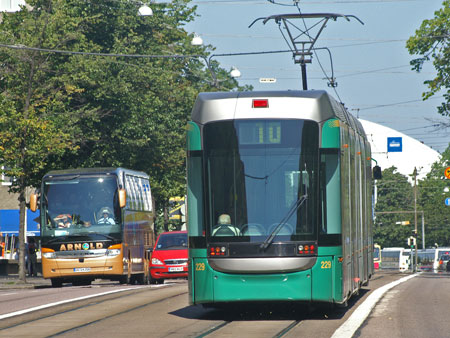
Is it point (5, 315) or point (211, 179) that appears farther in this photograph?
point (5, 315)

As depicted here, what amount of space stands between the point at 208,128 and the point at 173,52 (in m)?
36.7

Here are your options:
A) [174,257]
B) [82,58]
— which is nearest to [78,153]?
[82,58]

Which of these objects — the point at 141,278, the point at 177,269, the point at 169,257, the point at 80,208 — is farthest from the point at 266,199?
the point at 141,278

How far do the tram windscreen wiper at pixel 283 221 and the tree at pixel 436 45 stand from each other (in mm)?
21578

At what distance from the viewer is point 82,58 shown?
3728 centimetres

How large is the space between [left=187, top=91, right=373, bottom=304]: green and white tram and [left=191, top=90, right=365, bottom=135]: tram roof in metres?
0.01

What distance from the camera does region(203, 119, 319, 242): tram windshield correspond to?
532 inches

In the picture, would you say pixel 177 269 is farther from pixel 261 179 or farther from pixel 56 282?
pixel 261 179

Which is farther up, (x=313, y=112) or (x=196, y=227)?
(x=313, y=112)

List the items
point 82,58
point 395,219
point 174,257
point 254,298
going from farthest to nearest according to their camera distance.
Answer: point 395,219 < point 82,58 < point 174,257 < point 254,298

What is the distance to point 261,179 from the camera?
13.6m

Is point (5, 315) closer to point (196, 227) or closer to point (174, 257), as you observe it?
point (196, 227)

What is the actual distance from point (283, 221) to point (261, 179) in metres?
0.64

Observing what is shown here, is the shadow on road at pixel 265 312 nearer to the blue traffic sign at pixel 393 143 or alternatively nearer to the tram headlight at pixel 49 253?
the tram headlight at pixel 49 253
